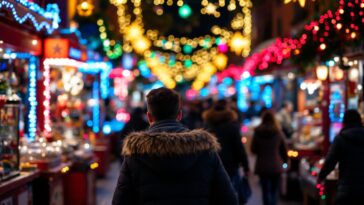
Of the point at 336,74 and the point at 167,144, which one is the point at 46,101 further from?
the point at 167,144

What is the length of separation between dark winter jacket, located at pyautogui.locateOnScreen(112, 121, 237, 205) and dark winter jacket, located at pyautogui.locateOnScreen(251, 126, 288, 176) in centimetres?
636

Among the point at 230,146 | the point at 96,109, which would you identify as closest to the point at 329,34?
the point at 230,146

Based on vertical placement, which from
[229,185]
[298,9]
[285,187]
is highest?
[298,9]

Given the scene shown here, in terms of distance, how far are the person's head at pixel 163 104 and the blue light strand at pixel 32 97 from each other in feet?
26.8

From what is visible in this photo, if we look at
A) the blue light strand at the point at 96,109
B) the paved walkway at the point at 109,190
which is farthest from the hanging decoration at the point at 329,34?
the blue light strand at the point at 96,109

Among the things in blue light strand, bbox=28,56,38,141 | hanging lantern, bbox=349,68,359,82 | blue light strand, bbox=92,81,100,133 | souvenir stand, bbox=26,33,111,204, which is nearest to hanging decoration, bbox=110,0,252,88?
blue light strand, bbox=92,81,100,133

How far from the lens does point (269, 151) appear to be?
11.1 metres

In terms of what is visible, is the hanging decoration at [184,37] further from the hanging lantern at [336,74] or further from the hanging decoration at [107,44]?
the hanging lantern at [336,74]

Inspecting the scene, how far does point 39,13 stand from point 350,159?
583 cm

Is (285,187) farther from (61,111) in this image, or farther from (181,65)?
(181,65)

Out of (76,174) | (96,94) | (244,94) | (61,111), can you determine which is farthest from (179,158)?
(244,94)

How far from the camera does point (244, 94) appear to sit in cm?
4150

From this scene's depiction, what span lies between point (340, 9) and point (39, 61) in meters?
5.84

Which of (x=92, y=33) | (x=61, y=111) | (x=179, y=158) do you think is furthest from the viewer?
(x=92, y=33)
